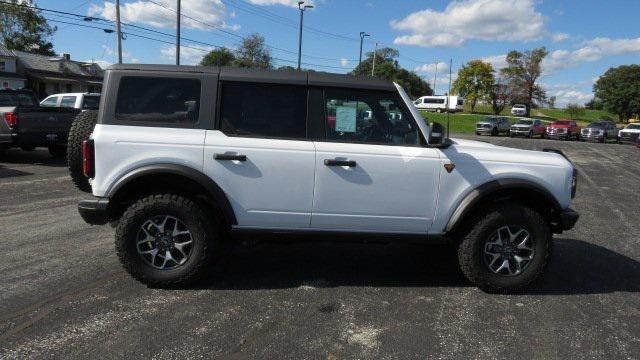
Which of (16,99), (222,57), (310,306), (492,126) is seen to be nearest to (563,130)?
(492,126)

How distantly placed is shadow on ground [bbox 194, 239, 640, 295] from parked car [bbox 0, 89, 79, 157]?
893 centimetres

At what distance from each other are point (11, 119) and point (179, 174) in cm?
986

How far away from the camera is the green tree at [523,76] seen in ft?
287

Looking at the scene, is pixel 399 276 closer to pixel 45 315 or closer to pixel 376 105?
pixel 376 105

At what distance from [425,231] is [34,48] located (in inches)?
3599

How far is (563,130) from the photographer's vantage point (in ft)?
128

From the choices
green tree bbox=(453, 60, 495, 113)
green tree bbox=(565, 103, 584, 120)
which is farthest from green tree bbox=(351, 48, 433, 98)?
green tree bbox=(565, 103, 584, 120)

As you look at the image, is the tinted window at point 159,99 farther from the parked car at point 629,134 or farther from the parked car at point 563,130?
the parked car at point 563,130

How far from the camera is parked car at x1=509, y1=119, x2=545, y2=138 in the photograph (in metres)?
39.7

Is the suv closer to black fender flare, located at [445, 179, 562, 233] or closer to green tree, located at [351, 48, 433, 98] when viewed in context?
black fender flare, located at [445, 179, 562, 233]

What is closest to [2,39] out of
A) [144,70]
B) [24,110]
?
[24,110]

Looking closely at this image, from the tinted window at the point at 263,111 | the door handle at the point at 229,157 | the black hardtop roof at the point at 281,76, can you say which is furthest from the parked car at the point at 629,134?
the door handle at the point at 229,157

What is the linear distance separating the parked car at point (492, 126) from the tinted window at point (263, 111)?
39.3 m

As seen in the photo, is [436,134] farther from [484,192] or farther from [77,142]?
[77,142]
